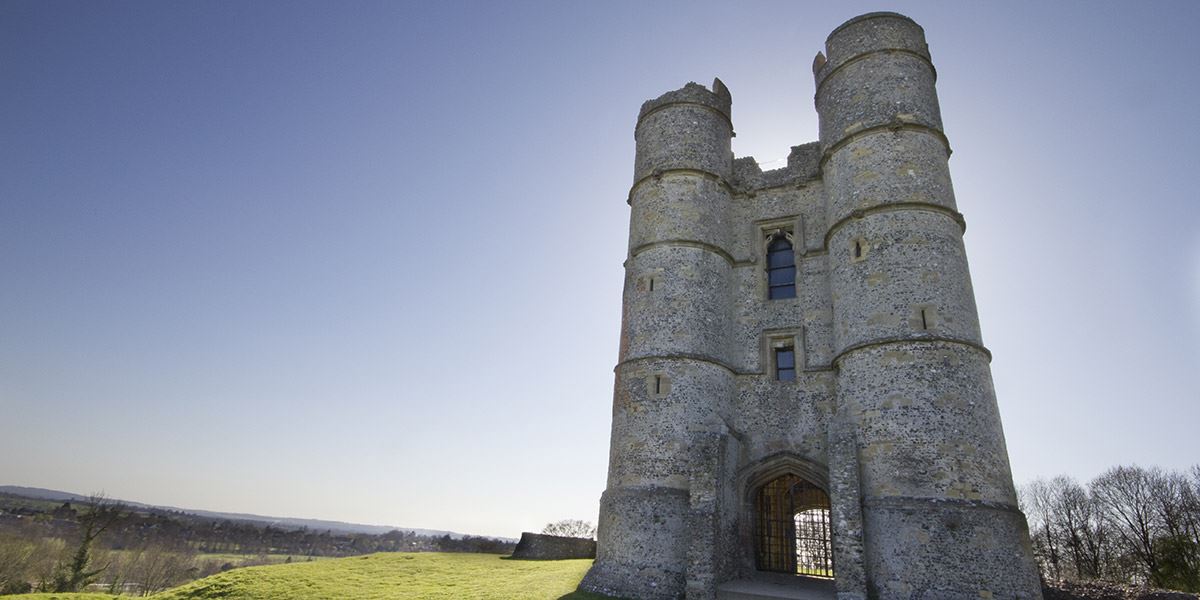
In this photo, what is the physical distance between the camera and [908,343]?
14.2 meters

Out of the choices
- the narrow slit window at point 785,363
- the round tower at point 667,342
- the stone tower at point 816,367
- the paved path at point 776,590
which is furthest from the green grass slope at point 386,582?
the narrow slit window at point 785,363

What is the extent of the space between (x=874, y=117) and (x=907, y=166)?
6.25 feet

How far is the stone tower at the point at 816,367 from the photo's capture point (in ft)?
42.3

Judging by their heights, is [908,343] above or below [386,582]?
above

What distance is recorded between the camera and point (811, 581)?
15.1 m

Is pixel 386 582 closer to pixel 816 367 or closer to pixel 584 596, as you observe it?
pixel 584 596

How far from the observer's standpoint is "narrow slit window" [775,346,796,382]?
1755cm

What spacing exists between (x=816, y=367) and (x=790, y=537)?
471cm

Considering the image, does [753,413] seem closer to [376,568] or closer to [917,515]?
[917,515]

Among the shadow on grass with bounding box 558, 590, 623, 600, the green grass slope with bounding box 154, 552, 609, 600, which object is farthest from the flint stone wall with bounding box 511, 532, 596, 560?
the shadow on grass with bounding box 558, 590, 623, 600

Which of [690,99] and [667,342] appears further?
[690,99]

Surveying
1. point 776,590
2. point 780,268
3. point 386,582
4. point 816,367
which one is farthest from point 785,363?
point 386,582

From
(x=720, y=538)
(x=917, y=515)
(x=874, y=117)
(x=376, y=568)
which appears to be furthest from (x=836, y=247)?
(x=376, y=568)

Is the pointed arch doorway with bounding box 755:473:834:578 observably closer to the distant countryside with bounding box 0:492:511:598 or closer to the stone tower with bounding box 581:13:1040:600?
the stone tower with bounding box 581:13:1040:600
